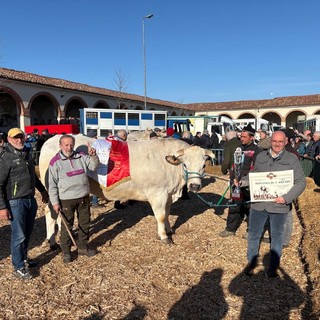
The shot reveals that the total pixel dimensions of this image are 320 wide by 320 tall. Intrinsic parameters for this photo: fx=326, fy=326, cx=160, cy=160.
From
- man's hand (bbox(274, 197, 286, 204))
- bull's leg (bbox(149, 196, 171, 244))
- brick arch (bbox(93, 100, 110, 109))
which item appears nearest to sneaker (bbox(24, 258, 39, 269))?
bull's leg (bbox(149, 196, 171, 244))

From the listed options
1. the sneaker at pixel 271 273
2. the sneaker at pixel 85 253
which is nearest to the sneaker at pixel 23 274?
the sneaker at pixel 85 253

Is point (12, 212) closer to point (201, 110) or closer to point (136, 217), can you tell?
point (136, 217)

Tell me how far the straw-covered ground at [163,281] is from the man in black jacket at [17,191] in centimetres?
38

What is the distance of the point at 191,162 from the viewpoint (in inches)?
230

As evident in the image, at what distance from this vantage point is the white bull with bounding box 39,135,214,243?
5.75 metres

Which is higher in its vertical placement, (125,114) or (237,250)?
(125,114)

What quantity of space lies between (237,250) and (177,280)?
1513 millimetres

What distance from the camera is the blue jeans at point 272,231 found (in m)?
4.24

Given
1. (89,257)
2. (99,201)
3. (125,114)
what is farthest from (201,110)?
(89,257)

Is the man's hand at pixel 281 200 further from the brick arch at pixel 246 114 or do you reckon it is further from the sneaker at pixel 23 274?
the brick arch at pixel 246 114

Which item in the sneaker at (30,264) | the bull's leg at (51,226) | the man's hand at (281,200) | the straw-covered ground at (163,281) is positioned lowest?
the straw-covered ground at (163,281)

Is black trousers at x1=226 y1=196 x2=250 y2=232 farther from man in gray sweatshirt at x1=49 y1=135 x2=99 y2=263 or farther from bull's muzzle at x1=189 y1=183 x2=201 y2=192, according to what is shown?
man in gray sweatshirt at x1=49 y1=135 x2=99 y2=263

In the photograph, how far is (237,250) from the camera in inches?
217

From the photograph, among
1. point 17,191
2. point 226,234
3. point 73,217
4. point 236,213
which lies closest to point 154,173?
point 73,217
